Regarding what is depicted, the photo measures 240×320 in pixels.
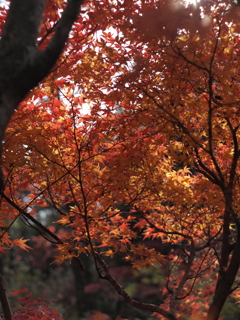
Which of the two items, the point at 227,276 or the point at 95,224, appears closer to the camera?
the point at 227,276

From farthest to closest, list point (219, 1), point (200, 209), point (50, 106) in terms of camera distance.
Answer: point (200, 209)
point (50, 106)
point (219, 1)

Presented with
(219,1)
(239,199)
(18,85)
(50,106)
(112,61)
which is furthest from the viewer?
(239,199)

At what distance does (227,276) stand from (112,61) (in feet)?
7.28

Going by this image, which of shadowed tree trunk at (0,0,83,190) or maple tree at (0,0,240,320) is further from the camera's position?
maple tree at (0,0,240,320)

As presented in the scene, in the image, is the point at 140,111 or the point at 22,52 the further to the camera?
the point at 140,111

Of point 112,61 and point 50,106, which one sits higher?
point 112,61

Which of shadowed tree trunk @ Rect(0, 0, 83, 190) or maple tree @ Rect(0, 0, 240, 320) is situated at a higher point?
maple tree @ Rect(0, 0, 240, 320)

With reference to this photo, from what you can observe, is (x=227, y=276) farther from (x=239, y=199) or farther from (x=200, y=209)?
(x=200, y=209)

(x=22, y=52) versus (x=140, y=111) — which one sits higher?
(x=140, y=111)

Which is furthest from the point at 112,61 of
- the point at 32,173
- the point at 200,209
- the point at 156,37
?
the point at 200,209

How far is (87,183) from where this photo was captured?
4.02 metres

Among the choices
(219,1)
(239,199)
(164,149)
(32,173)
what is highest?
(219,1)

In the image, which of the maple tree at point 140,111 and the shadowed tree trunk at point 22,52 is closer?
the shadowed tree trunk at point 22,52

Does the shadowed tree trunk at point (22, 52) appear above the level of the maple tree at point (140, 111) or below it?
below
